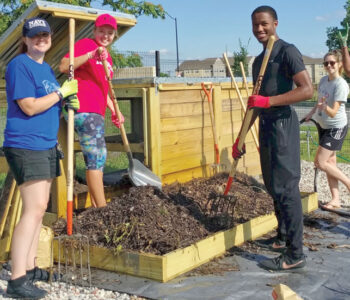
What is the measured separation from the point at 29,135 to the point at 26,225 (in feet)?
2.09

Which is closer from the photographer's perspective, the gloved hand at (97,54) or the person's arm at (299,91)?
the person's arm at (299,91)

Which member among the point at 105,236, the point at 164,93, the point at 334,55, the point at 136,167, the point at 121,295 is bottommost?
the point at 121,295

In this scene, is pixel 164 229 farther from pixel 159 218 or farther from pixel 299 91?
pixel 299 91

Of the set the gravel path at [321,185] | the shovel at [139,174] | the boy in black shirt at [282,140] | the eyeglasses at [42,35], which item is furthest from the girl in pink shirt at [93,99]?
the gravel path at [321,185]

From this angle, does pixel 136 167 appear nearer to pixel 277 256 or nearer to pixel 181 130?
pixel 181 130

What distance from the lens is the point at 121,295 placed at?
143 inches

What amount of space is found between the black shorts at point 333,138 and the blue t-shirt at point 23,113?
358cm

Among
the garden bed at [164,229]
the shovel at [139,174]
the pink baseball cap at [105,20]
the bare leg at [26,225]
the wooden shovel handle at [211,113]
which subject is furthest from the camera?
the wooden shovel handle at [211,113]

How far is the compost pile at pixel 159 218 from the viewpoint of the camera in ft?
13.7

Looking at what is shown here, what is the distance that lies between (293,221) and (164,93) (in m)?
2.44

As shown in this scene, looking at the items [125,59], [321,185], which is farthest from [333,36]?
[321,185]

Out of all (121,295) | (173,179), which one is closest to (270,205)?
(173,179)

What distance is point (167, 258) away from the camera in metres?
3.80

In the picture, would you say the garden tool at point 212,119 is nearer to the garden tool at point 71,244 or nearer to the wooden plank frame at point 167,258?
the wooden plank frame at point 167,258
